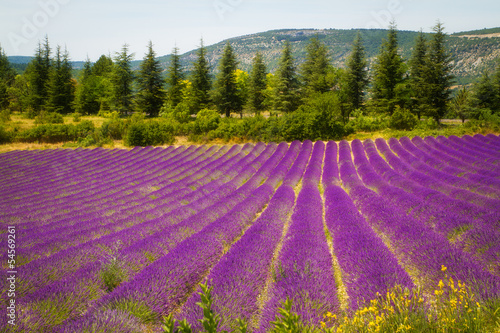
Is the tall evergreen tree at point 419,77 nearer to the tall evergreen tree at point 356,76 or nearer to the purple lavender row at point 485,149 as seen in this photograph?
the tall evergreen tree at point 356,76

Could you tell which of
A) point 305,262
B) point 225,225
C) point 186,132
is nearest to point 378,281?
point 305,262

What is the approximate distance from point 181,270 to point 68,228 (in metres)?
3.70

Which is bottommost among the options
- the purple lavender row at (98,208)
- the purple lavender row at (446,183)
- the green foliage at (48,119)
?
→ the purple lavender row at (98,208)

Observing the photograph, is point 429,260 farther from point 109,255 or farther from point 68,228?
point 68,228

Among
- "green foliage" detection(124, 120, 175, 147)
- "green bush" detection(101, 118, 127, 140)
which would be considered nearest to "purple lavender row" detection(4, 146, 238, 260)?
"green foliage" detection(124, 120, 175, 147)

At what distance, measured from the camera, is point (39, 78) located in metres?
45.2

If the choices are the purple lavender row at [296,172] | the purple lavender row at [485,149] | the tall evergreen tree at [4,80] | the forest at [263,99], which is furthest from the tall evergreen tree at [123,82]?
the purple lavender row at [485,149]

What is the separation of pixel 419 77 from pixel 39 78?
61.9 metres

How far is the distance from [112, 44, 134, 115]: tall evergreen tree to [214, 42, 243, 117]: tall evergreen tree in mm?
14651

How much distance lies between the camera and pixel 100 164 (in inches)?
648

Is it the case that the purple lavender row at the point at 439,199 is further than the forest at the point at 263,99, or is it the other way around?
the forest at the point at 263,99

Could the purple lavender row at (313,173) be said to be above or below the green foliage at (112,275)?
above

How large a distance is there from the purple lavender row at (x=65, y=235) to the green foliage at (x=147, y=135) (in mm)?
21783

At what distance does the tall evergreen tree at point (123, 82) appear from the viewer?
132 feet
